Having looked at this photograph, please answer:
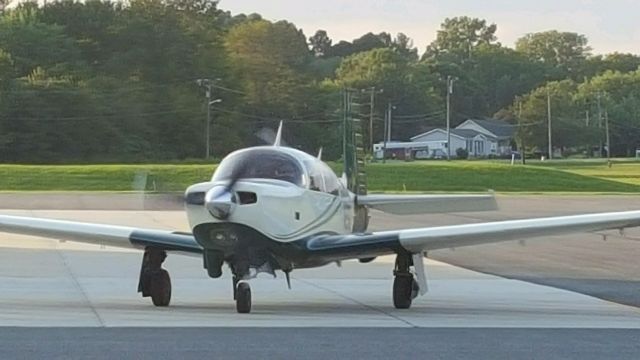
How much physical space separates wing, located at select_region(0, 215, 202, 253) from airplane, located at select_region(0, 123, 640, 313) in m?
0.01

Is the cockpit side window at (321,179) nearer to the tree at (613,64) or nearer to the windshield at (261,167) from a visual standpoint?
the windshield at (261,167)

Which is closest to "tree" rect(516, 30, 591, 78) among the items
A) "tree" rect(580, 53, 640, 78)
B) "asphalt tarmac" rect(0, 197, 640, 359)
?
"tree" rect(580, 53, 640, 78)

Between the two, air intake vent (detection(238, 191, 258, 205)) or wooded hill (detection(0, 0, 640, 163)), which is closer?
air intake vent (detection(238, 191, 258, 205))

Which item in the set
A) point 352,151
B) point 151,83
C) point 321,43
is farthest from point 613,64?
point 352,151

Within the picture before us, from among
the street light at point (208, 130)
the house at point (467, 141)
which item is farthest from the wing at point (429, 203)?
the house at point (467, 141)

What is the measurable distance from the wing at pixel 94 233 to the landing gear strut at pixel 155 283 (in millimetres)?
255

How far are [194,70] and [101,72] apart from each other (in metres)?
6.91

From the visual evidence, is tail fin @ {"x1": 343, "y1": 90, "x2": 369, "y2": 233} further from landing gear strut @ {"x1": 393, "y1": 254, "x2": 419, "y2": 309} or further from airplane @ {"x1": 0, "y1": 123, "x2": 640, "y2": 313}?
landing gear strut @ {"x1": 393, "y1": 254, "x2": 419, "y2": 309}

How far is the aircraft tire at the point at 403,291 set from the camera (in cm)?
1598

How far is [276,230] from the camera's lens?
14930 millimetres

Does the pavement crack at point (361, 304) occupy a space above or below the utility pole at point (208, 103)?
below

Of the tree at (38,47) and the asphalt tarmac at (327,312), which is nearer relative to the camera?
the asphalt tarmac at (327,312)

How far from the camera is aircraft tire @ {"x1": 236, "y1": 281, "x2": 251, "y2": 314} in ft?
48.9

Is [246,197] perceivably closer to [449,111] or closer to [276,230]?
[276,230]
